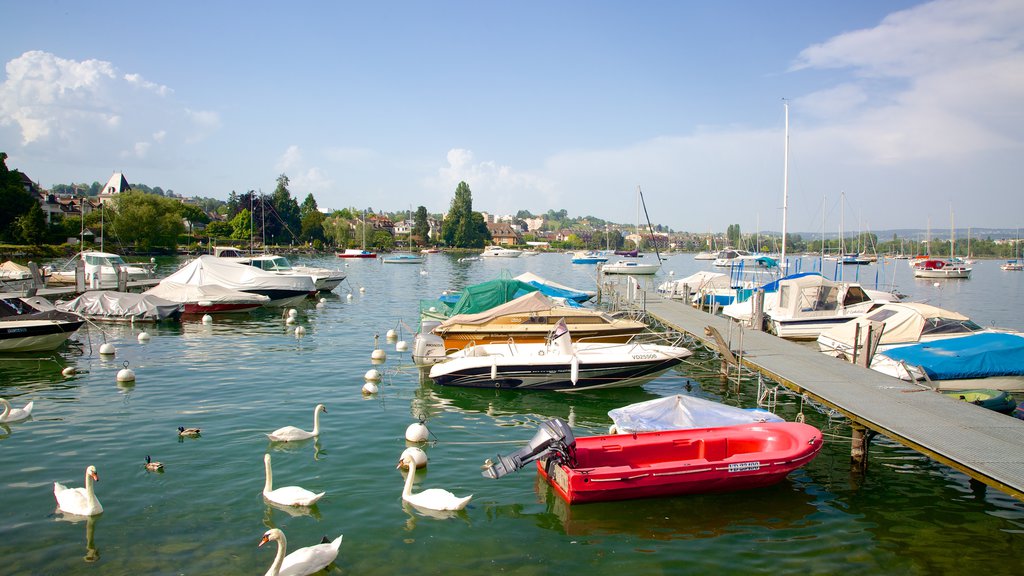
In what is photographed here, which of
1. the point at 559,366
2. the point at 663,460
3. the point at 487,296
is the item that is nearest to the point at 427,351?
the point at 559,366

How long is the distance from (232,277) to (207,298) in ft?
13.0

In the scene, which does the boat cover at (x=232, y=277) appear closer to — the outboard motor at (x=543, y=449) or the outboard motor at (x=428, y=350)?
the outboard motor at (x=428, y=350)

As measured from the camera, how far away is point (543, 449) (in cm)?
1073

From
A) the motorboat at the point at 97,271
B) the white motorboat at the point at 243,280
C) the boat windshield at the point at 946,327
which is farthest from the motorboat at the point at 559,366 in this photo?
the motorboat at the point at 97,271

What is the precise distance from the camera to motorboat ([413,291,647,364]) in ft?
66.3

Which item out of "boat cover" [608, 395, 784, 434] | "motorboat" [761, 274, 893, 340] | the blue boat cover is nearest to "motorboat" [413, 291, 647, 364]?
A: "boat cover" [608, 395, 784, 434]

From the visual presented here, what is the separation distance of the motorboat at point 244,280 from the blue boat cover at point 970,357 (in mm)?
29508

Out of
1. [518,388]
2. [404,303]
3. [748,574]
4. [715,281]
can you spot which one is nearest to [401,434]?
[518,388]

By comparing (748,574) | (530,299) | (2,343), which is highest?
(530,299)

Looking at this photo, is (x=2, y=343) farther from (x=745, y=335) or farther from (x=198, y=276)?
(x=745, y=335)

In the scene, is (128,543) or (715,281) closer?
(128,543)

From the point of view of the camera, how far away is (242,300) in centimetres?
3238

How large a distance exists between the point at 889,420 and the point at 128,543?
12883mm

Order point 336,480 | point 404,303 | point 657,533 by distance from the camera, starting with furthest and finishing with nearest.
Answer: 1. point 404,303
2. point 336,480
3. point 657,533
